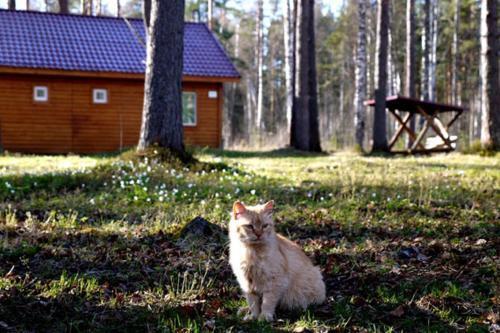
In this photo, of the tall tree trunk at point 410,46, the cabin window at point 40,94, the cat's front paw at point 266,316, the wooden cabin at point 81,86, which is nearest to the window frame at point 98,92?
the wooden cabin at point 81,86

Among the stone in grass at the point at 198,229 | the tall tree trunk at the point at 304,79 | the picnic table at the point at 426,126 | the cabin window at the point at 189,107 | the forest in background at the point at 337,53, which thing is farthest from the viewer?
the forest in background at the point at 337,53

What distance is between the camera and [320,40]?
48.3 m

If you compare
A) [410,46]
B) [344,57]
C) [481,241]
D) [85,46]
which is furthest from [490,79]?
[344,57]

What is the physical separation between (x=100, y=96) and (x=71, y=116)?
1373mm

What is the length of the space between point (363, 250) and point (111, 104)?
18.0m

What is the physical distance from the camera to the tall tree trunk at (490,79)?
16.4m

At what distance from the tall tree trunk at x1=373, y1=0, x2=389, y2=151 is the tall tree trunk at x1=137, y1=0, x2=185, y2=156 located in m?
11.0

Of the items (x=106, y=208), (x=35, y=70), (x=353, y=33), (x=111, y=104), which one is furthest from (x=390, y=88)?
(x=106, y=208)

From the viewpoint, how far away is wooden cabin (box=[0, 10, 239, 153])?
2100cm

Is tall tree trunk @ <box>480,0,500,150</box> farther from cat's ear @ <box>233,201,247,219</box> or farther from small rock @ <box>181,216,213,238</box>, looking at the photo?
cat's ear @ <box>233,201,247,219</box>

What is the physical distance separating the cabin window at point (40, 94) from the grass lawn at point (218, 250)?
12.6 metres

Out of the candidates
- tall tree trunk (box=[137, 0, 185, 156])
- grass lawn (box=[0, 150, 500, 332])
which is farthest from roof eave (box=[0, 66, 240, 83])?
grass lawn (box=[0, 150, 500, 332])

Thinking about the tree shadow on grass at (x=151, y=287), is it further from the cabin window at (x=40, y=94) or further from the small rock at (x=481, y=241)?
the cabin window at (x=40, y=94)

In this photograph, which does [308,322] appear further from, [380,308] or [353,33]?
[353,33]
